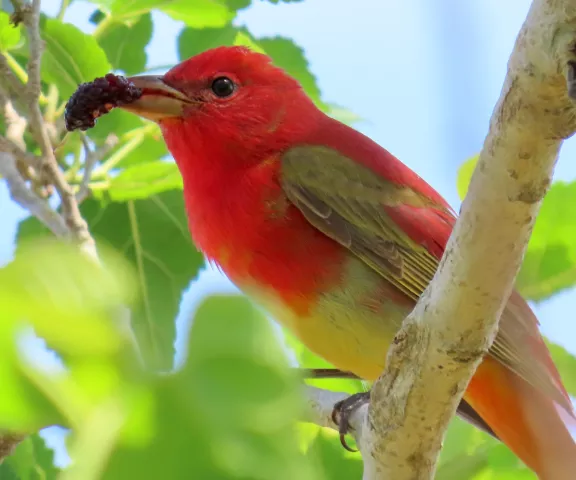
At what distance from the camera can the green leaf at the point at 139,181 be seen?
2.62m

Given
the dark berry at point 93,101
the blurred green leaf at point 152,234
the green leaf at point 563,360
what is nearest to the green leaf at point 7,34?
the dark berry at point 93,101

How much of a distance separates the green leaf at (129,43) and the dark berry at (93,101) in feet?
1.22

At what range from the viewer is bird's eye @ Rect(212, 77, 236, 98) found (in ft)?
9.09

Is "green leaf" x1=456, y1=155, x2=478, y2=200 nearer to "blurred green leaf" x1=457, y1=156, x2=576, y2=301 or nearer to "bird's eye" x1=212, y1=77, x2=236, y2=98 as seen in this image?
"blurred green leaf" x1=457, y1=156, x2=576, y2=301

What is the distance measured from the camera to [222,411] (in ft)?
1.01

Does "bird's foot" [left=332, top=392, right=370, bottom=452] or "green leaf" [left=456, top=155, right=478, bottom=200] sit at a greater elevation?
"green leaf" [left=456, top=155, right=478, bottom=200]

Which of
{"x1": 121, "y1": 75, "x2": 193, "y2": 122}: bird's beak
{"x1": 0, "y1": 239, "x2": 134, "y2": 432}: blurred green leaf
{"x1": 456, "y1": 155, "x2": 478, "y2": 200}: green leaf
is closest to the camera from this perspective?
{"x1": 0, "y1": 239, "x2": 134, "y2": 432}: blurred green leaf

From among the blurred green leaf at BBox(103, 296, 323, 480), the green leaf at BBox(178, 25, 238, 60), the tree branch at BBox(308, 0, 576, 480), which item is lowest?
the blurred green leaf at BBox(103, 296, 323, 480)

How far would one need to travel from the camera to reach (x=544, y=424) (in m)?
2.22

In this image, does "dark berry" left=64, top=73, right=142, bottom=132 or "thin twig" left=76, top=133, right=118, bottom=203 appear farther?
"thin twig" left=76, top=133, right=118, bottom=203

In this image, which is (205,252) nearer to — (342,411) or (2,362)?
(342,411)

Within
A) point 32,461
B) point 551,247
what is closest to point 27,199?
point 32,461

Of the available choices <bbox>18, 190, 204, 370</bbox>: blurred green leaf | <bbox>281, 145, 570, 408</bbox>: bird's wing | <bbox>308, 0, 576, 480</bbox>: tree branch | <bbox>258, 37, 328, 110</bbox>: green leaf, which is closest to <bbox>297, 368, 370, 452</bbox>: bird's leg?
<bbox>281, 145, 570, 408</bbox>: bird's wing

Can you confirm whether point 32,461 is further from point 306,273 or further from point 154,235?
point 154,235
